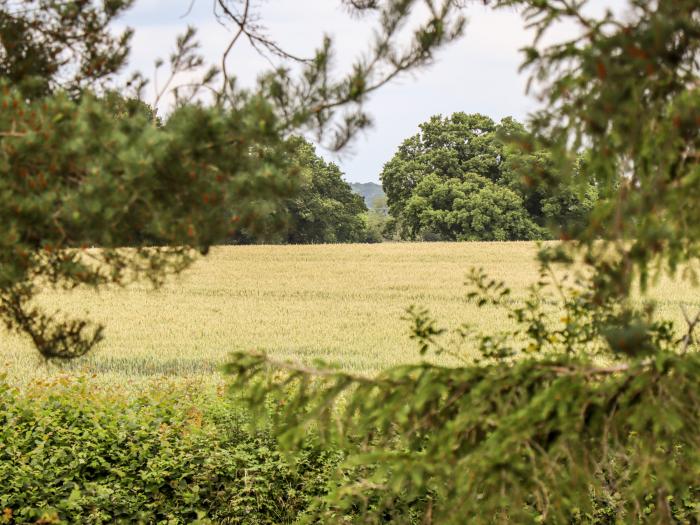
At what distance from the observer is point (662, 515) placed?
4.03 metres

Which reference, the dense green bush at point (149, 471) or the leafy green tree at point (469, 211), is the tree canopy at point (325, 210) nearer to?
the leafy green tree at point (469, 211)

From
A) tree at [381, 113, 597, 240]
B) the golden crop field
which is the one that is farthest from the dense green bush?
tree at [381, 113, 597, 240]

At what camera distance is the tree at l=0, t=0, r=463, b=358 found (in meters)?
3.46

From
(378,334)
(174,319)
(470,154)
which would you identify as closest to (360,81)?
(378,334)

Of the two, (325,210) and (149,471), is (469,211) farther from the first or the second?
(149,471)

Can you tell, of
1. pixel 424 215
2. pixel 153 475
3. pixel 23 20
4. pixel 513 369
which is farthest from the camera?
pixel 424 215

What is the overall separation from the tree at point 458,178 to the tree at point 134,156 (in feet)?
119

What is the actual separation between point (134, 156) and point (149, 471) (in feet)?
13.4

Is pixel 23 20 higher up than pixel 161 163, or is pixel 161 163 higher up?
pixel 23 20

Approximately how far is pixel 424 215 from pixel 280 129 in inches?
1538

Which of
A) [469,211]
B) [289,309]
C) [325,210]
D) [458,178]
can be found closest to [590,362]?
[289,309]

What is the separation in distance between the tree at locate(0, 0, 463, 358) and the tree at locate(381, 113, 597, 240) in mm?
36207

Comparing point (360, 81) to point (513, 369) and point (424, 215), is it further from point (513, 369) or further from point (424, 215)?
point (424, 215)

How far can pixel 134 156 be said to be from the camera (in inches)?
130
